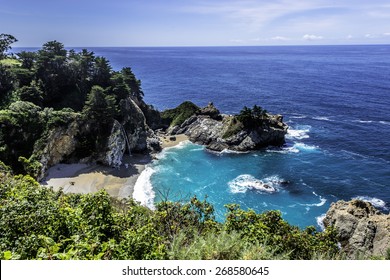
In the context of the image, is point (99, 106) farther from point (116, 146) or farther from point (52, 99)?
point (52, 99)

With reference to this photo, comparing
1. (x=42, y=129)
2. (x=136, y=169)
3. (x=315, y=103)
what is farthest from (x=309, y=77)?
(x=42, y=129)

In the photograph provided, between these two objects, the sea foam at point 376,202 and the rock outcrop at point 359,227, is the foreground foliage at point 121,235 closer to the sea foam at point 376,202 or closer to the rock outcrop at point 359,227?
the rock outcrop at point 359,227

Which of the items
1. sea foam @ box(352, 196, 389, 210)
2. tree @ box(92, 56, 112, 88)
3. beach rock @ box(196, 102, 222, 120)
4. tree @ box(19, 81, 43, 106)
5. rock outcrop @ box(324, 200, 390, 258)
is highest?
tree @ box(92, 56, 112, 88)

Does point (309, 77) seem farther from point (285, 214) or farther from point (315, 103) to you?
point (285, 214)

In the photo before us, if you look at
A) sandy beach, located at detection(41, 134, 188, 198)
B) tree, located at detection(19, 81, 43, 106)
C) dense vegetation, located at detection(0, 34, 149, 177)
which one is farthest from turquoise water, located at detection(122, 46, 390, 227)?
tree, located at detection(19, 81, 43, 106)

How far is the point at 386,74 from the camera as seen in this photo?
139375mm

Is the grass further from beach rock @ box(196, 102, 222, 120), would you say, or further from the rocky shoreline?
beach rock @ box(196, 102, 222, 120)

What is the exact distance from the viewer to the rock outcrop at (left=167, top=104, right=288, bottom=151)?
65062mm

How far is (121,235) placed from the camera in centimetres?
1555

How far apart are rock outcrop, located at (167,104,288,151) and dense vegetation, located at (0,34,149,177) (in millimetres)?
16879

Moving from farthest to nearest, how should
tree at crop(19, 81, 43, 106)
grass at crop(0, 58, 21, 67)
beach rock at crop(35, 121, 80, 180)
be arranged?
grass at crop(0, 58, 21, 67), tree at crop(19, 81, 43, 106), beach rock at crop(35, 121, 80, 180)

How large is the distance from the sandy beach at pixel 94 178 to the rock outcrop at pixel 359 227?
2916 centimetres

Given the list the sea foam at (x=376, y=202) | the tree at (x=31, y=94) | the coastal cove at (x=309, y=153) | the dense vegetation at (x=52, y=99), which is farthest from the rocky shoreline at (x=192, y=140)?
the tree at (x=31, y=94)

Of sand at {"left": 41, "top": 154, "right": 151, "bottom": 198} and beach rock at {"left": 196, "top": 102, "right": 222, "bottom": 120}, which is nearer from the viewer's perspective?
sand at {"left": 41, "top": 154, "right": 151, "bottom": 198}
